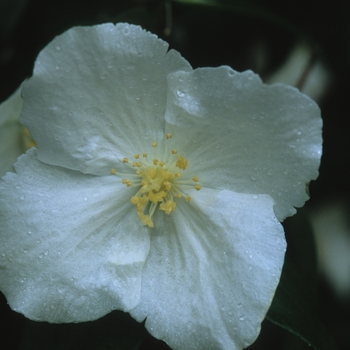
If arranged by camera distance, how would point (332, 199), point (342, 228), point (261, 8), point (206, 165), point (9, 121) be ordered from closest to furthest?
point (206, 165)
point (9, 121)
point (261, 8)
point (332, 199)
point (342, 228)

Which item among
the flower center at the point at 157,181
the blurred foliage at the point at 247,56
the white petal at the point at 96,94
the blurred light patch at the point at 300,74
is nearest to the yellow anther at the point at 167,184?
the flower center at the point at 157,181

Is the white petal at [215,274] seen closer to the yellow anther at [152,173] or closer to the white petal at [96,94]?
the yellow anther at [152,173]

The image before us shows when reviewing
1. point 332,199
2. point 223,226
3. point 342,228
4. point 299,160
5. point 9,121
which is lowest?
point 342,228

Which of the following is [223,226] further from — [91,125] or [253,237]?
[91,125]

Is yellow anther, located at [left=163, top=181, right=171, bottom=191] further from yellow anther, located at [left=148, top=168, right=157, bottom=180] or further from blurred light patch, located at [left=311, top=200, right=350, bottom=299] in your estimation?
blurred light patch, located at [left=311, top=200, right=350, bottom=299]

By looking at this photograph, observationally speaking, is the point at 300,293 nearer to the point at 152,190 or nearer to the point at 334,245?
the point at 152,190

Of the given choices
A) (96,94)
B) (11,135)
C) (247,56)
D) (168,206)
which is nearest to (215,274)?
(168,206)

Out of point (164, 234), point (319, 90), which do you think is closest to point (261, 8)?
point (319, 90)

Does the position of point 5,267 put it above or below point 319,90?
below
